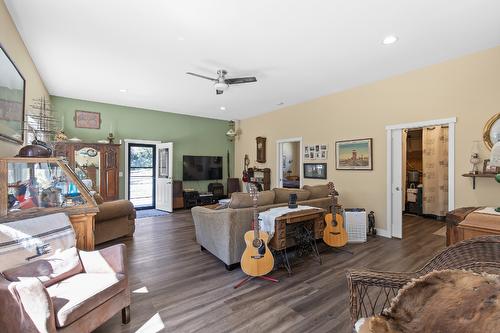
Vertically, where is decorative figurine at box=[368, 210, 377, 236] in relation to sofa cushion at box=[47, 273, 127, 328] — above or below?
below

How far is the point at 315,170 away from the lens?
572 cm

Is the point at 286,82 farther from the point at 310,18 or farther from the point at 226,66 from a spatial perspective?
the point at 310,18

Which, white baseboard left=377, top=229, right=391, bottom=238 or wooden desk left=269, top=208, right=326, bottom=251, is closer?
wooden desk left=269, top=208, right=326, bottom=251

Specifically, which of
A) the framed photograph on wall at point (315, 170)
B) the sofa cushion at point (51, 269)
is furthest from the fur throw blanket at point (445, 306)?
the framed photograph on wall at point (315, 170)

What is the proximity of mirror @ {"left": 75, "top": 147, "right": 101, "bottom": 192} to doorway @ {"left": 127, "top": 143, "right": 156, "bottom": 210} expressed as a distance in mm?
1148

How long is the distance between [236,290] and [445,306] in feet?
6.29

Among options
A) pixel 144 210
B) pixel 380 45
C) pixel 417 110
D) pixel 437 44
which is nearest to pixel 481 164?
pixel 417 110

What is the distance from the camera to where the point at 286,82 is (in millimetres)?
4625

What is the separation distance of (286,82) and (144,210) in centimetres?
531

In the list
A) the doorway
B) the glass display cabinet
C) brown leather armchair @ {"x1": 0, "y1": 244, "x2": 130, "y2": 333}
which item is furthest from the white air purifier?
the doorway

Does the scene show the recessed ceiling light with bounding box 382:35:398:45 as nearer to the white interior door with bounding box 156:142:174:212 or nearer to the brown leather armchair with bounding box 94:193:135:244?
the brown leather armchair with bounding box 94:193:135:244

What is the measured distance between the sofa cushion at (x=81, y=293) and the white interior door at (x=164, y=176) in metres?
4.79

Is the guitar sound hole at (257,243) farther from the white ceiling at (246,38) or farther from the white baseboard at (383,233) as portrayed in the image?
the white baseboard at (383,233)

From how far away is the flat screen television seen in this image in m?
7.39
